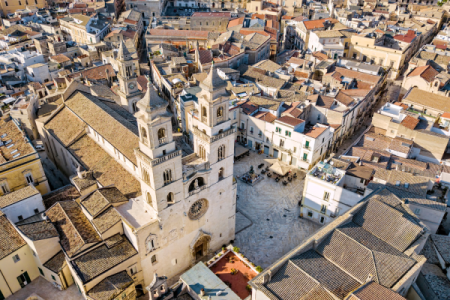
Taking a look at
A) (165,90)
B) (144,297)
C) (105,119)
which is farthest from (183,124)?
(144,297)

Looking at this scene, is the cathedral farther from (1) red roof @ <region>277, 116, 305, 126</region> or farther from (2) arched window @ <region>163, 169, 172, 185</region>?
(1) red roof @ <region>277, 116, 305, 126</region>

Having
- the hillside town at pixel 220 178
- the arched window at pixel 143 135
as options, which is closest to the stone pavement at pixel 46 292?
the hillside town at pixel 220 178

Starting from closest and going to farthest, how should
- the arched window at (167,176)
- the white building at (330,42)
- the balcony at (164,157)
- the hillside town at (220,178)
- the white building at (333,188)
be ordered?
the balcony at (164,157), the hillside town at (220,178), the arched window at (167,176), the white building at (333,188), the white building at (330,42)

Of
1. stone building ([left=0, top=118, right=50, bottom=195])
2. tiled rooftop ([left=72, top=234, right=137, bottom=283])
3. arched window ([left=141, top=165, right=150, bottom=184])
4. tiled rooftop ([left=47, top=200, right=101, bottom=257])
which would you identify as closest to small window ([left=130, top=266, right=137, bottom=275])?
tiled rooftop ([left=72, top=234, right=137, bottom=283])

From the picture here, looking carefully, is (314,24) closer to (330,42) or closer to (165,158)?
(330,42)

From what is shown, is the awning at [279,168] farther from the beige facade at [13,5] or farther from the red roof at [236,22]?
the beige facade at [13,5]

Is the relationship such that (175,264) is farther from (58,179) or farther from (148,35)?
(148,35)
